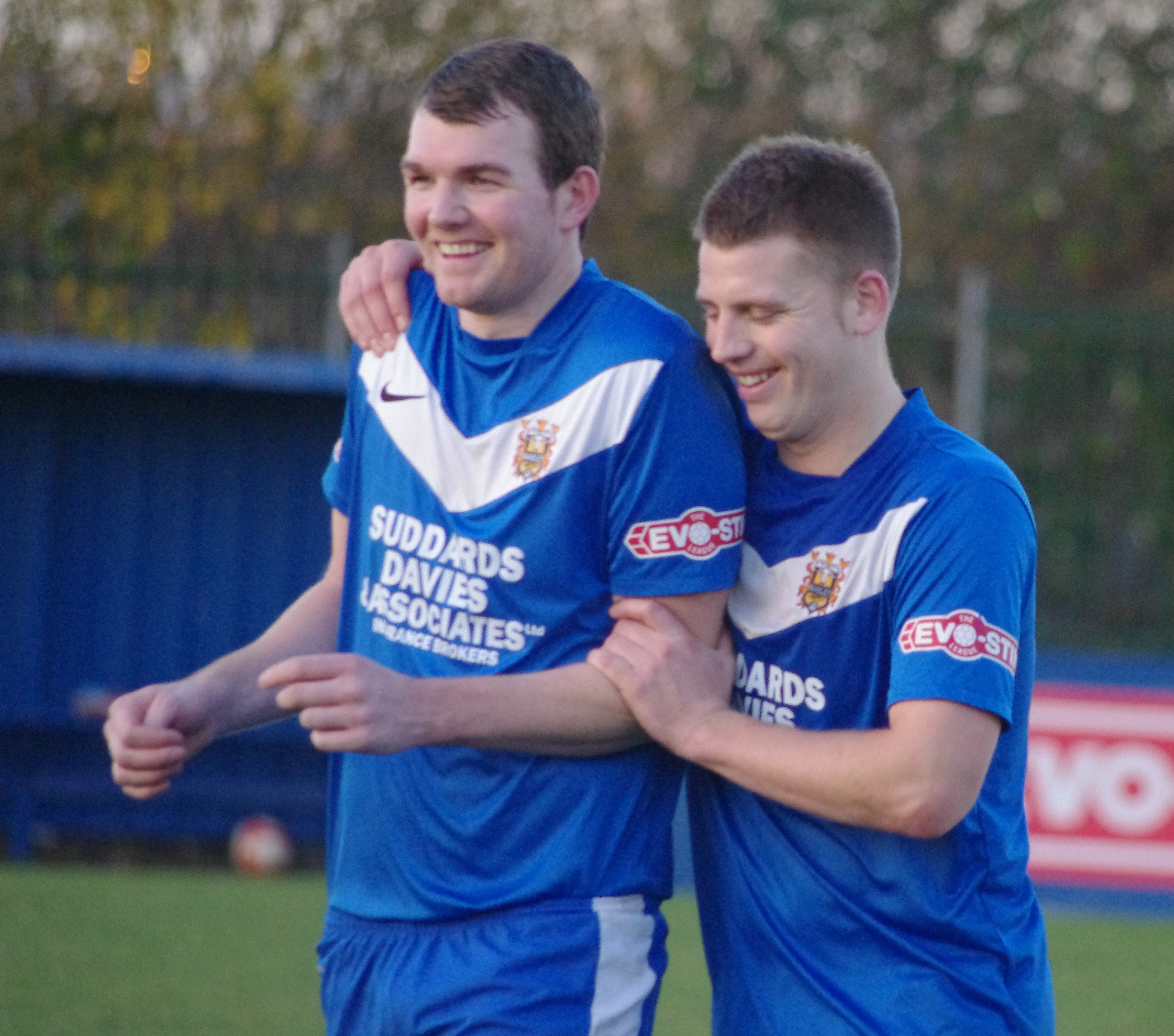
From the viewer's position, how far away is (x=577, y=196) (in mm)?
2627

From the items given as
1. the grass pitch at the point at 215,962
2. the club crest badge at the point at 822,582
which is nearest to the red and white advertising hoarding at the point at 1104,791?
the grass pitch at the point at 215,962

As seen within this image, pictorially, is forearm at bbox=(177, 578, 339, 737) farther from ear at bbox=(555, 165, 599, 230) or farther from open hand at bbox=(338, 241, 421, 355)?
ear at bbox=(555, 165, 599, 230)

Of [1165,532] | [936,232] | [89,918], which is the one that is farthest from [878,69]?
[89,918]

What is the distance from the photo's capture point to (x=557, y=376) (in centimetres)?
258

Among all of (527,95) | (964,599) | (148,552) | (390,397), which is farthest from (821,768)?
(148,552)

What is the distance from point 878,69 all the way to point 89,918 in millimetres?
9315

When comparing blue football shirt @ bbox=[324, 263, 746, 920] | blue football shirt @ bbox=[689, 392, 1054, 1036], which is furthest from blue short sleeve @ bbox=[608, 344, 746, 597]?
blue football shirt @ bbox=[689, 392, 1054, 1036]

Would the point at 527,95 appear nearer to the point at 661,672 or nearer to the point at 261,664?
the point at 661,672

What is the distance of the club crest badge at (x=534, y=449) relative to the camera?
8.32ft

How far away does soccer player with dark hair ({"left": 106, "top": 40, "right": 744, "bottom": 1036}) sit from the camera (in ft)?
8.16

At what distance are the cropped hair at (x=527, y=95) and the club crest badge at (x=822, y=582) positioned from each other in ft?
2.36

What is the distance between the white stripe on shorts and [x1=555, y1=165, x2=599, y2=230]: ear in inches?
42.3

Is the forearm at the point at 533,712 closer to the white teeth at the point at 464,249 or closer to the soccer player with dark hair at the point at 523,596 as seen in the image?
the soccer player with dark hair at the point at 523,596

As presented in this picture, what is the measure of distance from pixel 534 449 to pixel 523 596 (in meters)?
0.23
